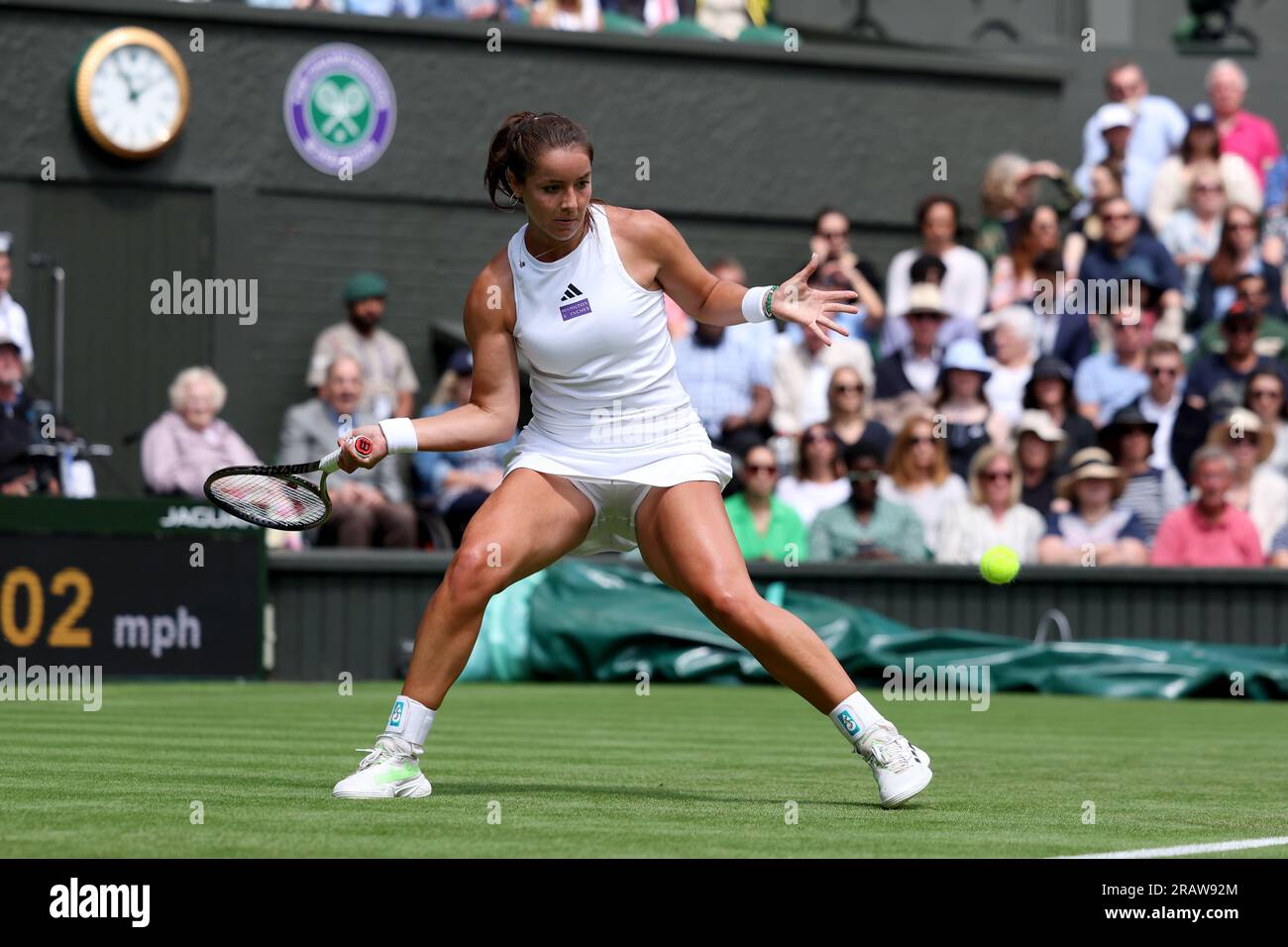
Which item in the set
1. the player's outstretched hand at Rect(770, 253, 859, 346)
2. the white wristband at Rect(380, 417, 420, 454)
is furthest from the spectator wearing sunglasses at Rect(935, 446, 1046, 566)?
the white wristband at Rect(380, 417, 420, 454)

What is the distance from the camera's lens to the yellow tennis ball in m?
14.2

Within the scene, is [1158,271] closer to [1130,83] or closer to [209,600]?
[1130,83]

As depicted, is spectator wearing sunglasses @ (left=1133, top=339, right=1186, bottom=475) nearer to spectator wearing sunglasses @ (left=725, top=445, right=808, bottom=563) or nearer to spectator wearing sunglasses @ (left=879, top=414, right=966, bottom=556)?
spectator wearing sunglasses @ (left=879, top=414, right=966, bottom=556)

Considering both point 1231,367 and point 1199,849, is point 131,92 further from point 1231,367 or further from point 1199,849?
point 1199,849

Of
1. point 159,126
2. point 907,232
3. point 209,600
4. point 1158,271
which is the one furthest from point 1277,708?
point 159,126

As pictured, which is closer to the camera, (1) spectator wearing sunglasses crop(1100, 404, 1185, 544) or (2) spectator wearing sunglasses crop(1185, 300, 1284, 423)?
(1) spectator wearing sunglasses crop(1100, 404, 1185, 544)

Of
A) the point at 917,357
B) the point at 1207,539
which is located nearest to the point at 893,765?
the point at 1207,539

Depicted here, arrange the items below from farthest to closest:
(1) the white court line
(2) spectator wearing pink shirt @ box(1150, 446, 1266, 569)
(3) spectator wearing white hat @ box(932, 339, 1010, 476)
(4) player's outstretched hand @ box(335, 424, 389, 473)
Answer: (3) spectator wearing white hat @ box(932, 339, 1010, 476) → (2) spectator wearing pink shirt @ box(1150, 446, 1266, 569) → (4) player's outstretched hand @ box(335, 424, 389, 473) → (1) the white court line

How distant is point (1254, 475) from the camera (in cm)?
1633

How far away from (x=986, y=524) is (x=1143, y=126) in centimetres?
506

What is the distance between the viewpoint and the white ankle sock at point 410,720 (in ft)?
22.4

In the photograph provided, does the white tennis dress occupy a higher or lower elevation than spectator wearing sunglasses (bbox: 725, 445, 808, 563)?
higher
